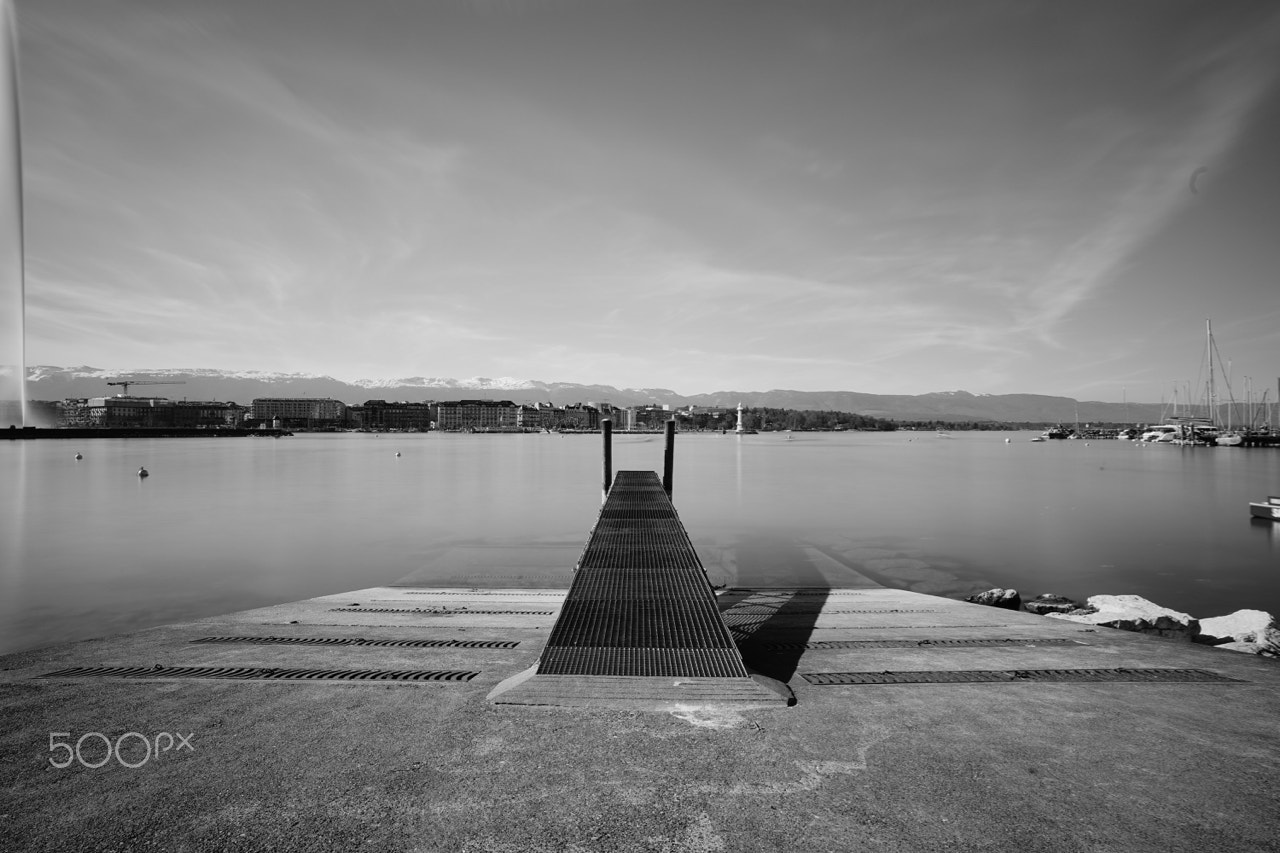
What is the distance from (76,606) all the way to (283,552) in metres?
7.08

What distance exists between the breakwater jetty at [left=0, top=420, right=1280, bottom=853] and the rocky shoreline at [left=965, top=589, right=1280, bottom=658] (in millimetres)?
4067

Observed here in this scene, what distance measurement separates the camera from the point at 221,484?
4662cm

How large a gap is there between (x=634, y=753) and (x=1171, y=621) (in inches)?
493

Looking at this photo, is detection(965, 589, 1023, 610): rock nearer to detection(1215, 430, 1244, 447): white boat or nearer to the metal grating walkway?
the metal grating walkway

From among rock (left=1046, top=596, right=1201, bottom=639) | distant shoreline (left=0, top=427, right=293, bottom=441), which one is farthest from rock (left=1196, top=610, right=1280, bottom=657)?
distant shoreline (left=0, top=427, right=293, bottom=441)

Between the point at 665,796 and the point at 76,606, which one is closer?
the point at 665,796

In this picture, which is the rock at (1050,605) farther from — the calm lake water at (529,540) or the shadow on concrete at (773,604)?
the shadow on concrete at (773,604)

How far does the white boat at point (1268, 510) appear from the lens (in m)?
31.4

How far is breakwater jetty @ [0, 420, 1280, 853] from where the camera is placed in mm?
4043

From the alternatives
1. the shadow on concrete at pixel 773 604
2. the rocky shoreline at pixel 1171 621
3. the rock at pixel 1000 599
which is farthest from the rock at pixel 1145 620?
the shadow on concrete at pixel 773 604

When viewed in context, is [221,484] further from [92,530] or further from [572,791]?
[572,791]

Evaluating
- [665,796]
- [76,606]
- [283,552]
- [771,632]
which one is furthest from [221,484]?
[665,796]

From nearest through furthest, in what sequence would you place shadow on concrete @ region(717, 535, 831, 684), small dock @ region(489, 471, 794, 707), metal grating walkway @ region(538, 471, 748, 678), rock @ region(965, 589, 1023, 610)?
small dock @ region(489, 471, 794, 707) < metal grating walkway @ region(538, 471, 748, 678) < shadow on concrete @ region(717, 535, 831, 684) < rock @ region(965, 589, 1023, 610)

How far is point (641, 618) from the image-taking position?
7770mm
